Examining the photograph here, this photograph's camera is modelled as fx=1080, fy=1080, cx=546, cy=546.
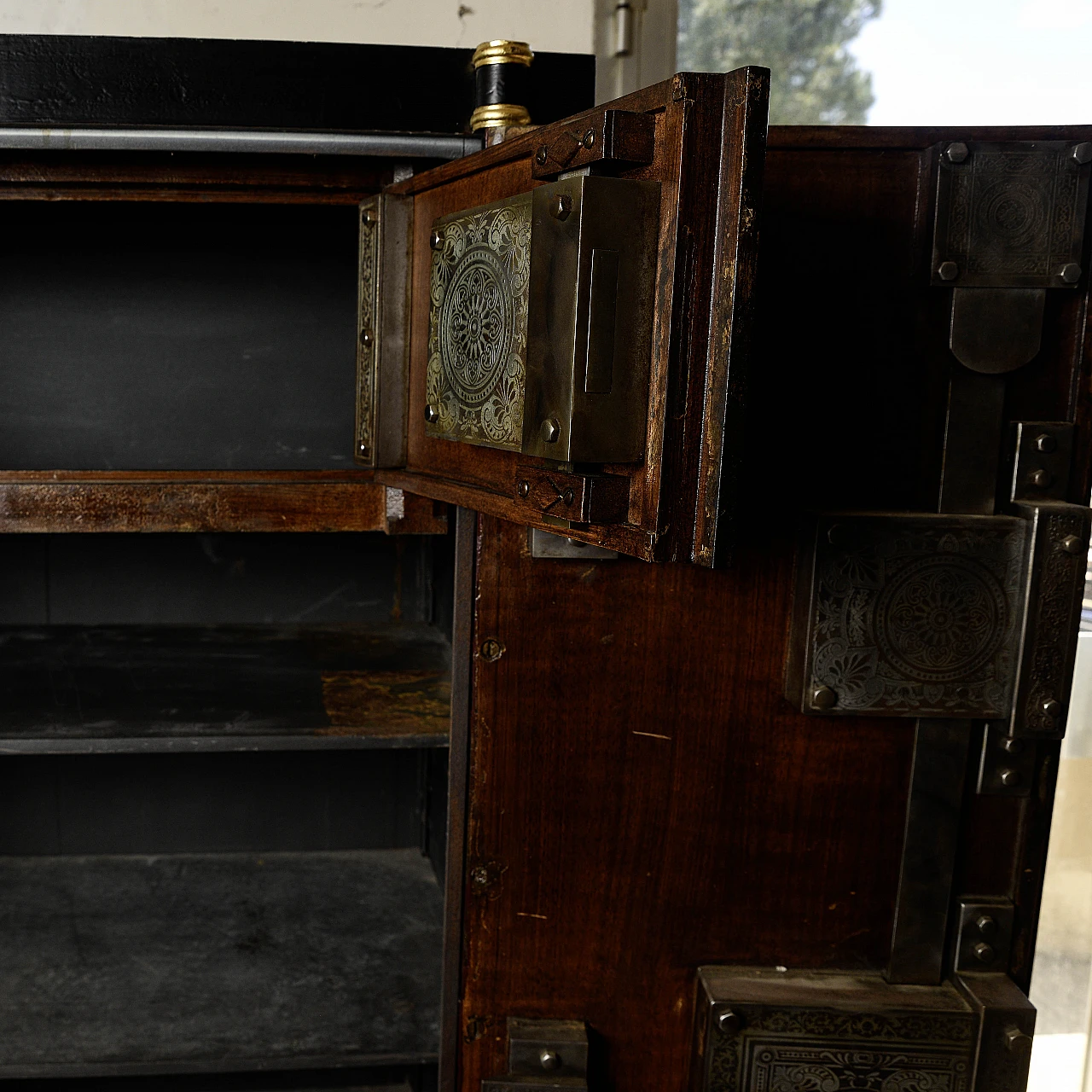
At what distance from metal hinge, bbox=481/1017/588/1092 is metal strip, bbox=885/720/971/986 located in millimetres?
352

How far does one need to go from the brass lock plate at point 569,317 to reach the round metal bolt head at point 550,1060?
0.68m

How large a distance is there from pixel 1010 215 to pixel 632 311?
496 mm

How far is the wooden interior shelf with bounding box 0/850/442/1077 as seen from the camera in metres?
1.32

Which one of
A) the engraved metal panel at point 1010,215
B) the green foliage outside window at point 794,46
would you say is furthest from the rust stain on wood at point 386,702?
the green foliage outside window at point 794,46

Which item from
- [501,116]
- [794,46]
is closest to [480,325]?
[501,116]

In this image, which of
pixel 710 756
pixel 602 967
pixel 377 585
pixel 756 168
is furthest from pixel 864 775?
pixel 377 585

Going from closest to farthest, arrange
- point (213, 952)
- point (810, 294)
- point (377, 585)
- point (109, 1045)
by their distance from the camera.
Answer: point (810, 294), point (109, 1045), point (213, 952), point (377, 585)

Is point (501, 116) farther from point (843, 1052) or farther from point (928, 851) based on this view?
point (843, 1052)

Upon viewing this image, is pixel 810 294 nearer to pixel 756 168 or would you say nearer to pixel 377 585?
pixel 756 168

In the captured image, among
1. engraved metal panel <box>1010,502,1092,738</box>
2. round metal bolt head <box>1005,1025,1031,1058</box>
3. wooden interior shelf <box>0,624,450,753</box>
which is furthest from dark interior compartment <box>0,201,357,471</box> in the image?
round metal bolt head <box>1005,1025,1031,1058</box>

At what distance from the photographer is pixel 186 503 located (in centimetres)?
127

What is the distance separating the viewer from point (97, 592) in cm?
174

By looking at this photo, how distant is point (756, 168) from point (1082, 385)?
1.77 ft

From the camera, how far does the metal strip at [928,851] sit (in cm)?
116
